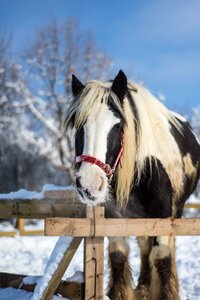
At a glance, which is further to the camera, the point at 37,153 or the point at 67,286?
the point at 37,153

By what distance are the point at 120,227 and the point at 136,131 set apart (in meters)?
1.21

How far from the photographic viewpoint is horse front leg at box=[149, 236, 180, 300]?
372cm

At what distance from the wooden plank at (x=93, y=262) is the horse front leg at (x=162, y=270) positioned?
94 centimetres

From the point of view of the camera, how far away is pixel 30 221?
1906cm

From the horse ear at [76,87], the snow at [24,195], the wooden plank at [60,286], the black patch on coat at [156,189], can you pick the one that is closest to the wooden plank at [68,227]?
the wooden plank at [60,286]

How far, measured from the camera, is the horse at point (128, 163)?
3.37 m

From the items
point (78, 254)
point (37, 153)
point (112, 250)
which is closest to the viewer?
point (112, 250)

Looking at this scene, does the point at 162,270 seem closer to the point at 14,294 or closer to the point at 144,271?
the point at 144,271

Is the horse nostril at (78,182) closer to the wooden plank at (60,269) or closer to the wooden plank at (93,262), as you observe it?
the wooden plank at (93,262)

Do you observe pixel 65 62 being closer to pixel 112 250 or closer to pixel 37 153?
pixel 37 153

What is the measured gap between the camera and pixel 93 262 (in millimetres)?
2982

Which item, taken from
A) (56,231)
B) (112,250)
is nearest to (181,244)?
(112,250)

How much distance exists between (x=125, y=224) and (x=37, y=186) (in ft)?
57.2

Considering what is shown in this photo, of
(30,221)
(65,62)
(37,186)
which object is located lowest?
(30,221)
